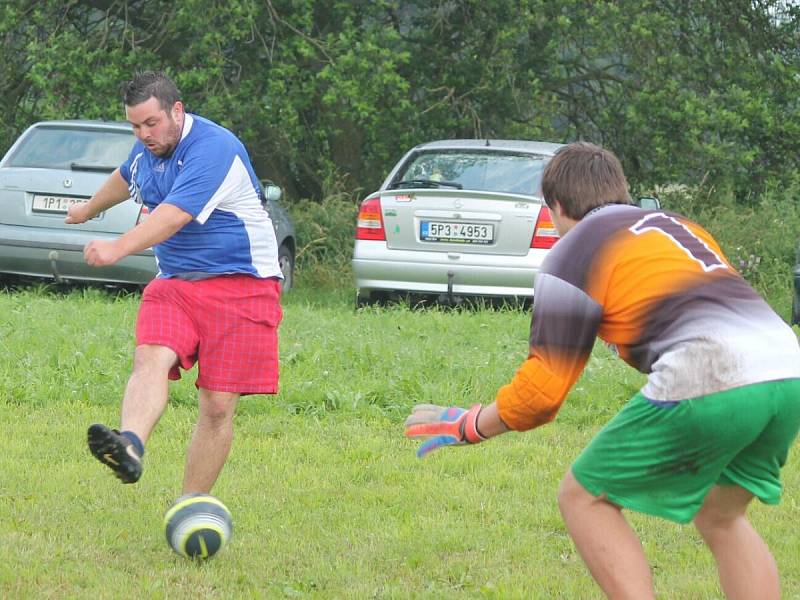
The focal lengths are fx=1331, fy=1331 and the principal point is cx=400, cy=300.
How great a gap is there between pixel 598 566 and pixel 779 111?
14675mm

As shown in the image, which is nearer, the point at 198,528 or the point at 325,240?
the point at 198,528

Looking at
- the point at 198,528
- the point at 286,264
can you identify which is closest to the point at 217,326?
the point at 198,528

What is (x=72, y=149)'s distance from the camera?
12.4 meters

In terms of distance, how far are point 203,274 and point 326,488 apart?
136cm

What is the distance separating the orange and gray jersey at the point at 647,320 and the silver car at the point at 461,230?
741 cm

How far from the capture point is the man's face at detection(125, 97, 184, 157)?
5164 mm

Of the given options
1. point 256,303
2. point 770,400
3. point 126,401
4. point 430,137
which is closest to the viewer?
point 770,400

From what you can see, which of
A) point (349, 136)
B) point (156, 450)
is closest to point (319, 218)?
point (349, 136)

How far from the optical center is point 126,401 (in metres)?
5.05

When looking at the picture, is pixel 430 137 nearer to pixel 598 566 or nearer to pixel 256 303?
pixel 256 303

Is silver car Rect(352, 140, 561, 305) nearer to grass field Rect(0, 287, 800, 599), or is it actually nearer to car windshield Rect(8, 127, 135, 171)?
grass field Rect(0, 287, 800, 599)

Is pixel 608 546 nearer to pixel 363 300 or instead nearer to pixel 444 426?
pixel 444 426

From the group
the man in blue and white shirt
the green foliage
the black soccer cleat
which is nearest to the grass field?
the black soccer cleat

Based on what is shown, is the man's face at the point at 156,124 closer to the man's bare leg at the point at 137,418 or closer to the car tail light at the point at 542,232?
the man's bare leg at the point at 137,418
